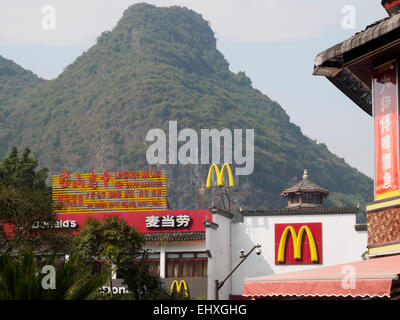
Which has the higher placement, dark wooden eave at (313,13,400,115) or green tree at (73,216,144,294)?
dark wooden eave at (313,13,400,115)

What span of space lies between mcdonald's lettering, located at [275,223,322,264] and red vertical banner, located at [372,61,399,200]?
986 inches

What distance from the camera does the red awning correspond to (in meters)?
Answer: 10.2

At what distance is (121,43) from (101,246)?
5937 inches

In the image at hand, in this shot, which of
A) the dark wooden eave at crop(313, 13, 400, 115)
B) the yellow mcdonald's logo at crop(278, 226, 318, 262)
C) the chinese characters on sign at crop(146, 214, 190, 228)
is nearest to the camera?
the dark wooden eave at crop(313, 13, 400, 115)

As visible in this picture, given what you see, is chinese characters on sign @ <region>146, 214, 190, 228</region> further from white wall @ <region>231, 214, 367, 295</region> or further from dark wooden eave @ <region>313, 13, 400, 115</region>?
dark wooden eave @ <region>313, 13, 400, 115</region>

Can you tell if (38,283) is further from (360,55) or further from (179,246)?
(179,246)

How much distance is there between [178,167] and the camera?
142 meters

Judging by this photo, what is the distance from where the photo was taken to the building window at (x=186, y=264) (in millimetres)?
39938

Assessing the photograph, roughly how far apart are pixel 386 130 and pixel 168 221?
2800 centimetres

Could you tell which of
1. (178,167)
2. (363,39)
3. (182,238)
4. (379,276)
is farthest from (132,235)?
(178,167)

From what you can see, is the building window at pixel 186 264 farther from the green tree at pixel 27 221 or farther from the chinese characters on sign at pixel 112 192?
the green tree at pixel 27 221

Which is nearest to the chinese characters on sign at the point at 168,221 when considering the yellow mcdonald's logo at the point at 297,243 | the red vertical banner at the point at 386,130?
the yellow mcdonald's logo at the point at 297,243

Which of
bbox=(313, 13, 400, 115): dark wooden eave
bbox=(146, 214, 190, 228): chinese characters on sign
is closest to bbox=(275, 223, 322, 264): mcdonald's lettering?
bbox=(146, 214, 190, 228): chinese characters on sign

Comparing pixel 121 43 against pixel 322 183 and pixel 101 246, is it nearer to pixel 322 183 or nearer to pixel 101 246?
pixel 322 183
